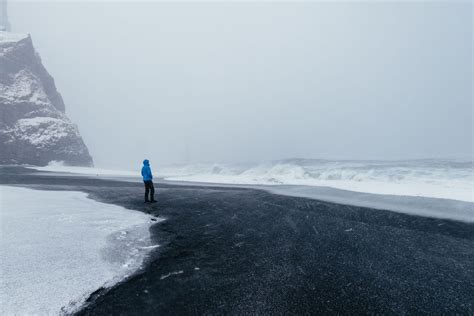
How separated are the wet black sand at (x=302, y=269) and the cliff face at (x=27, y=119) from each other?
50.2m

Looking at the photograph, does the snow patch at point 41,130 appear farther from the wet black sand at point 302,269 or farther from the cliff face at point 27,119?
the wet black sand at point 302,269

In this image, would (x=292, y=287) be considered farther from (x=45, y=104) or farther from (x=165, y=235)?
(x=45, y=104)

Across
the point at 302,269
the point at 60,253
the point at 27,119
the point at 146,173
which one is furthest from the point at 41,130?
the point at 302,269

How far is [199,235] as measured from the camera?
24.8 feet

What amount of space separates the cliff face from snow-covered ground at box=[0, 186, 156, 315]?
46.7 meters

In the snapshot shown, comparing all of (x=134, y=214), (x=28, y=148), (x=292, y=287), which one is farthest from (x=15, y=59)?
(x=292, y=287)

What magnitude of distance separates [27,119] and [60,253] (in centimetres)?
5505

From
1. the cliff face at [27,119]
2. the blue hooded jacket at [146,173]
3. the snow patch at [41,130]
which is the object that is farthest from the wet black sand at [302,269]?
the snow patch at [41,130]

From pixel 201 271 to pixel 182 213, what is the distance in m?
5.51

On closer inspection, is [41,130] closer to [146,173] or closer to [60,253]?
[146,173]

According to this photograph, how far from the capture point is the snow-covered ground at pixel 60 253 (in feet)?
12.6

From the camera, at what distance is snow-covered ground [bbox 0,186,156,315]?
3.83m

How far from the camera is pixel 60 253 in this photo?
535 centimetres

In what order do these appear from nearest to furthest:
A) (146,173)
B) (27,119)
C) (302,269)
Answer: (302,269)
(146,173)
(27,119)
